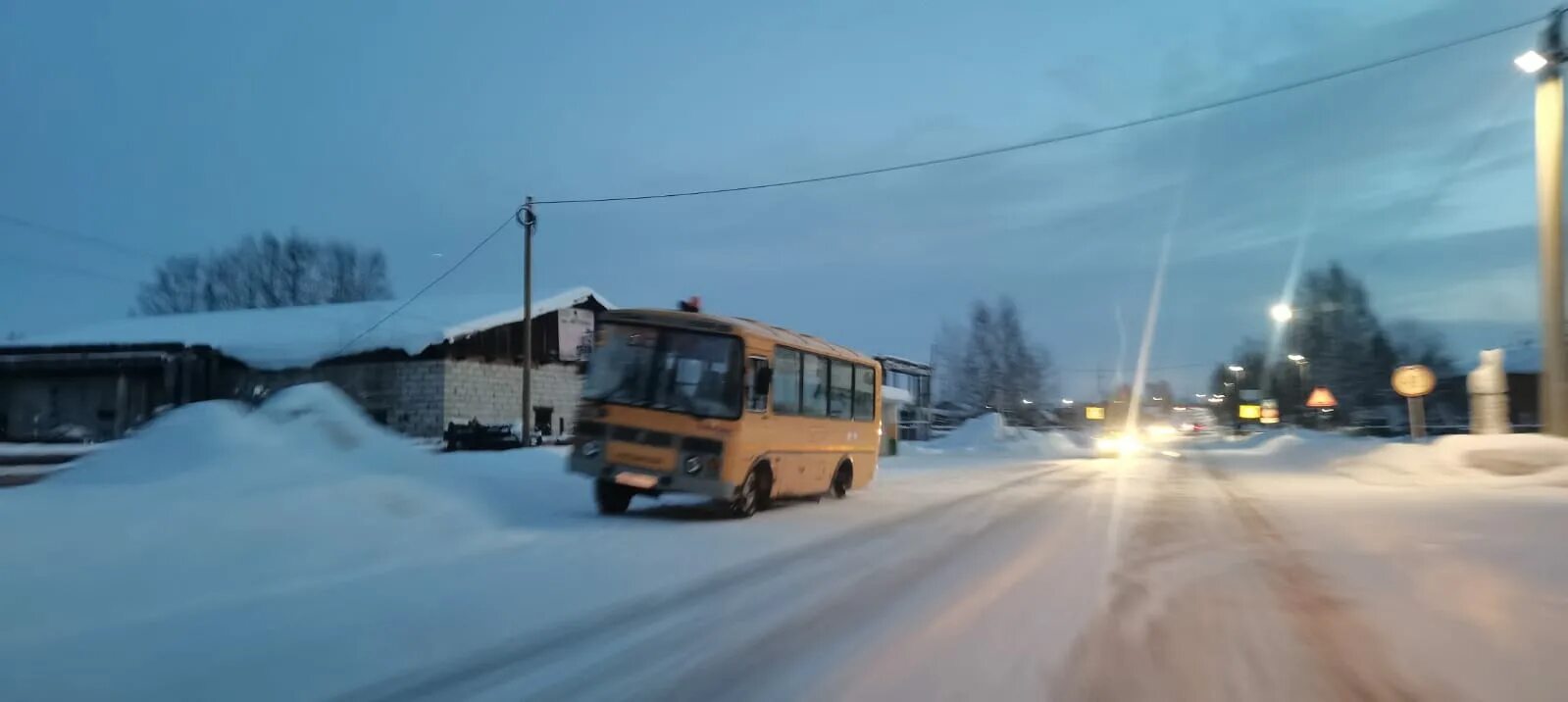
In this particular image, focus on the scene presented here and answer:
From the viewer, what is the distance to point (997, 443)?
174ft

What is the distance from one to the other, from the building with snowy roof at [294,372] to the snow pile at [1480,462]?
955 inches

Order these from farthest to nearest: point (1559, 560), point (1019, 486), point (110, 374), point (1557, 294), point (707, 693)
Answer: point (110, 374), point (1019, 486), point (1557, 294), point (1559, 560), point (707, 693)


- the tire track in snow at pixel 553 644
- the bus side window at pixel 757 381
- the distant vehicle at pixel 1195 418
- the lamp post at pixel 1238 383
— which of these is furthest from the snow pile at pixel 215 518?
the distant vehicle at pixel 1195 418

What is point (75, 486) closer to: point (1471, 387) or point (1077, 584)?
point (1077, 584)

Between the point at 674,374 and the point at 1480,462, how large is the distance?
18.9m

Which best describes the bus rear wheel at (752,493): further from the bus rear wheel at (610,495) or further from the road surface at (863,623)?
the bus rear wheel at (610,495)

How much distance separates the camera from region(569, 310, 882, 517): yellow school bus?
1469 cm

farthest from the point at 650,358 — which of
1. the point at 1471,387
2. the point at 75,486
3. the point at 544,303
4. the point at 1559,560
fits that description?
the point at 544,303

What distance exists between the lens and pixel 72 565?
27.6ft

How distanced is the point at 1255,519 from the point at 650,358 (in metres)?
9.29

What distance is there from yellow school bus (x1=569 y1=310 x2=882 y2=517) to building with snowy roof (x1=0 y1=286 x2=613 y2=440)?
21.6 metres

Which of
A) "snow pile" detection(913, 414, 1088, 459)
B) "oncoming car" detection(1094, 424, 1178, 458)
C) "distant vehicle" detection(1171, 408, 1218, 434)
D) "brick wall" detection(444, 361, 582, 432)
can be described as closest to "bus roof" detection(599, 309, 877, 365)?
"brick wall" detection(444, 361, 582, 432)

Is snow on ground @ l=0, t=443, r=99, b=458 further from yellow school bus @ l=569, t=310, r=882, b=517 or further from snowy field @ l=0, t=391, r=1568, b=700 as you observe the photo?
yellow school bus @ l=569, t=310, r=882, b=517

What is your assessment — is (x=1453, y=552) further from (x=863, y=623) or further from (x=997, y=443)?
(x=997, y=443)
